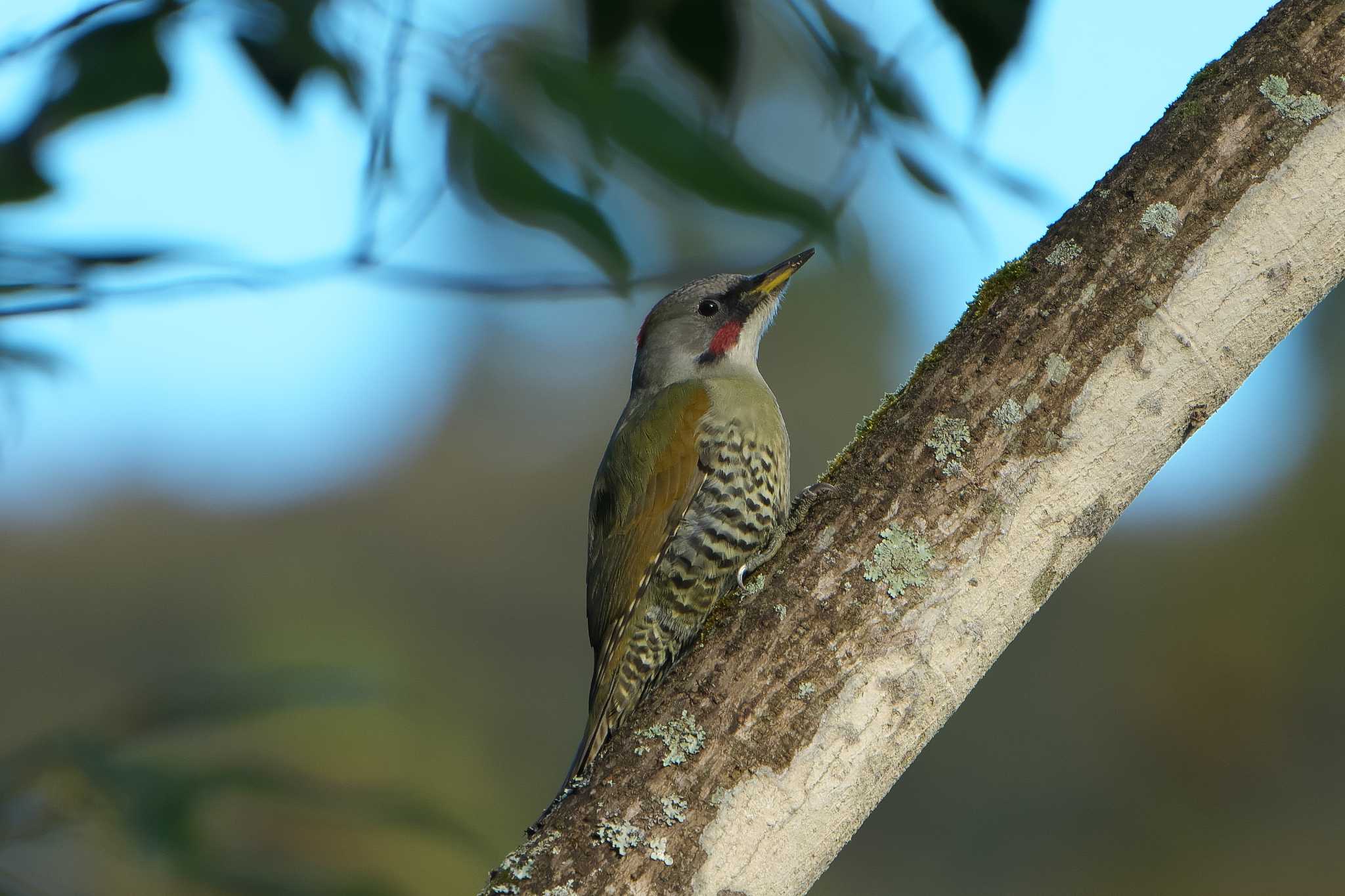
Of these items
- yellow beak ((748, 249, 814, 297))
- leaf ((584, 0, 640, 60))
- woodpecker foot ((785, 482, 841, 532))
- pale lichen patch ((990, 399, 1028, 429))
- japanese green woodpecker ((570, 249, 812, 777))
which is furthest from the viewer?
yellow beak ((748, 249, 814, 297))

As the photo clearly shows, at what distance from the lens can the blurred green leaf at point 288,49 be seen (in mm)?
1858

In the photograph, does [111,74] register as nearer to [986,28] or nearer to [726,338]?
[986,28]

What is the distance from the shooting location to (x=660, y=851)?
5.74 ft

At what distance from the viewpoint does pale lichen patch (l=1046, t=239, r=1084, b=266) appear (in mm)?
1973

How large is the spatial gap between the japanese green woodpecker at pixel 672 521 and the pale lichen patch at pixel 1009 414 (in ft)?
4.01

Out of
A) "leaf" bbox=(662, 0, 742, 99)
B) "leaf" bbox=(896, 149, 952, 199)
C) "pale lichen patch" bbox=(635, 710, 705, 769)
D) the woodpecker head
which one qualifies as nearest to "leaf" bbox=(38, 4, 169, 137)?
"leaf" bbox=(662, 0, 742, 99)

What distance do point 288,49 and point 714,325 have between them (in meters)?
2.10

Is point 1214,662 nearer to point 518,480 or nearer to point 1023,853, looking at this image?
point 1023,853

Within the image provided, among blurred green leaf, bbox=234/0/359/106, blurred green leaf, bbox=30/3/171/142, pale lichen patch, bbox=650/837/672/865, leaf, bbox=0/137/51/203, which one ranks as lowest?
pale lichen patch, bbox=650/837/672/865

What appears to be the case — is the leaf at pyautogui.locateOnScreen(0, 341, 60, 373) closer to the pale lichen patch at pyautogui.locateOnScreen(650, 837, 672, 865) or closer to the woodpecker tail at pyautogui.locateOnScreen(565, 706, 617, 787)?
the pale lichen patch at pyautogui.locateOnScreen(650, 837, 672, 865)

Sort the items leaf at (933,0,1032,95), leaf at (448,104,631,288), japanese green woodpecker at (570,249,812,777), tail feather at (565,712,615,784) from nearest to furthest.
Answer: leaf at (448,104,631,288)
leaf at (933,0,1032,95)
tail feather at (565,712,615,784)
japanese green woodpecker at (570,249,812,777)

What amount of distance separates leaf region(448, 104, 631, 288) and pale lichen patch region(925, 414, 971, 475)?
0.64 meters

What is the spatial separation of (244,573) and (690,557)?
68.3 feet

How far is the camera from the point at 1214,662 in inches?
600
